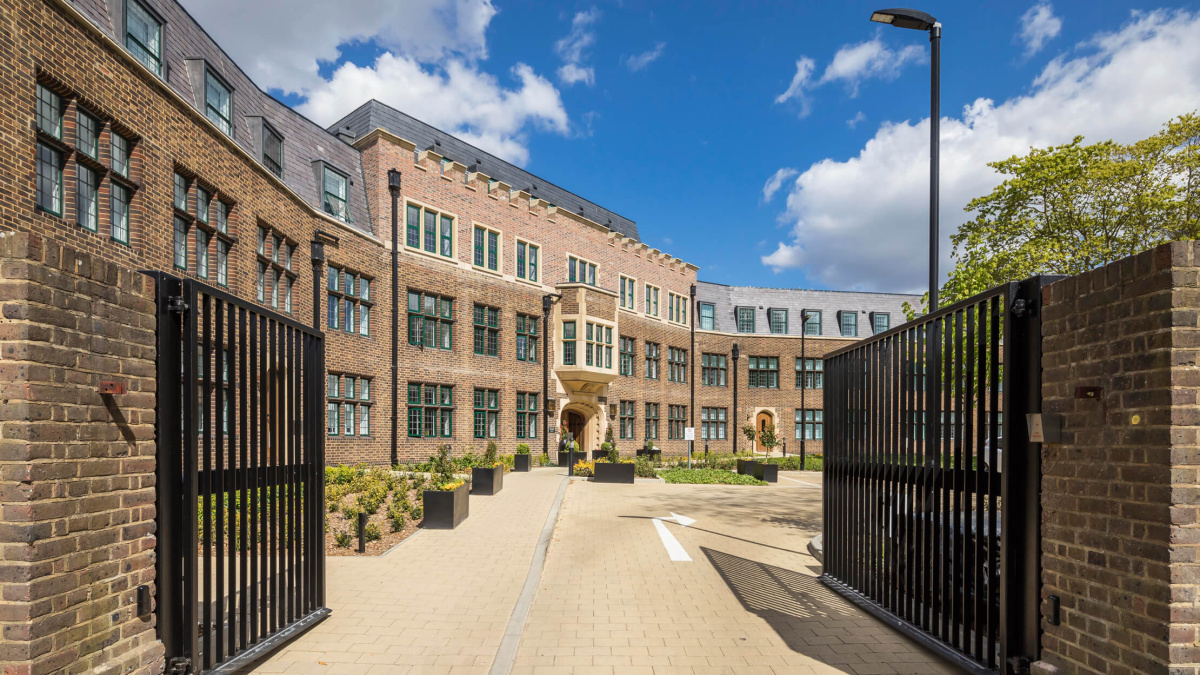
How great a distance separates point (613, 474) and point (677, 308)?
783 inches

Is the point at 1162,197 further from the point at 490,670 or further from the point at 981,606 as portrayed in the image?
the point at 490,670

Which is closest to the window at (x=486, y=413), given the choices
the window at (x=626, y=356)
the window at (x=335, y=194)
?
the window at (x=626, y=356)

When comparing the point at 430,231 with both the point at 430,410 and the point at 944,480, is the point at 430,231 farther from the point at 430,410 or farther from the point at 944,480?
the point at 944,480

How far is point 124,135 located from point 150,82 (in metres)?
1.34

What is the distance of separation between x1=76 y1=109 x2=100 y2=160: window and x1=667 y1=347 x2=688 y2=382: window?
3010 centimetres

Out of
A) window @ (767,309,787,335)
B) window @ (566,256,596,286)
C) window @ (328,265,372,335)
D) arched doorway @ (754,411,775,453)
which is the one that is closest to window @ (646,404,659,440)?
window @ (566,256,596,286)

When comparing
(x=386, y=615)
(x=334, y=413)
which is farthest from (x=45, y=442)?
(x=334, y=413)

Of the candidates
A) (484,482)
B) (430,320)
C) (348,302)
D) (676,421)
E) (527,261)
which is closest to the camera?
(484,482)

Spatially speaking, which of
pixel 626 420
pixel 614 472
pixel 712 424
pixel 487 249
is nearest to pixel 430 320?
pixel 487 249

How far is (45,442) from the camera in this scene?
3.54m

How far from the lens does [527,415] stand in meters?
29.3

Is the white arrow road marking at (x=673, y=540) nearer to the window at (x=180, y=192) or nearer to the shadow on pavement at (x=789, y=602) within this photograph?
the shadow on pavement at (x=789, y=602)

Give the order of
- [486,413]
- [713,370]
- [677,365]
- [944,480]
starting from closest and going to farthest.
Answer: [944,480]
[486,413]
[677,365]
[713,370]

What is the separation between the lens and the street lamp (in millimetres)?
8242
